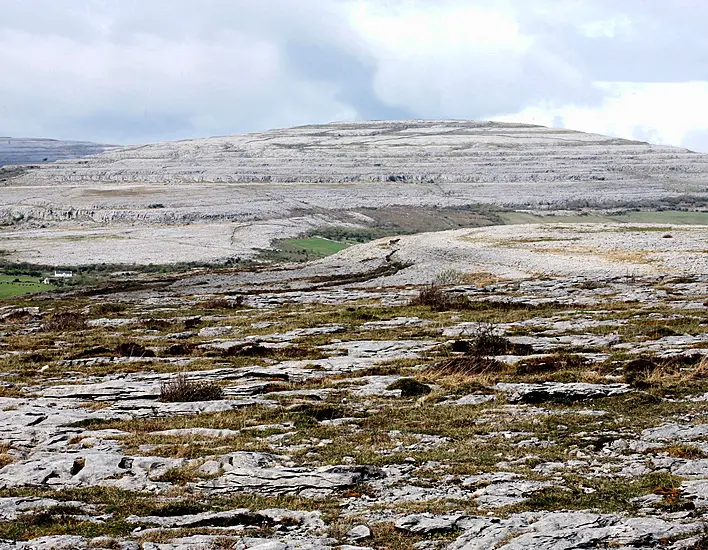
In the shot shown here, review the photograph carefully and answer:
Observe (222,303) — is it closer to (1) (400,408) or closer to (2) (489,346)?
(2) (489,346)

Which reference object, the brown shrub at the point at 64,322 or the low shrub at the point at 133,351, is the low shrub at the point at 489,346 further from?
the brown shrub at the point at 64,322

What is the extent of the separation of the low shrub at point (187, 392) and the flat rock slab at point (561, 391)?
8794 millimetres

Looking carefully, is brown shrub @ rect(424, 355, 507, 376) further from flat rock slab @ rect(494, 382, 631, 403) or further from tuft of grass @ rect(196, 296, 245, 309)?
tuft of grass @ rect(196, 296, 245, 309)

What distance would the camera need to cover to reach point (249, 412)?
22266mm

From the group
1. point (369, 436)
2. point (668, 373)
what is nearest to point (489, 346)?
point (668, 373)

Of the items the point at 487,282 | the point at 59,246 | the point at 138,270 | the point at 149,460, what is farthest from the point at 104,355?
the point at 59,246

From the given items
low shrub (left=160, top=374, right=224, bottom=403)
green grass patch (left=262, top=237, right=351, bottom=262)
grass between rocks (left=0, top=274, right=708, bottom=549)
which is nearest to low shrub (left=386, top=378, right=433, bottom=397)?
grass between rocks (left=0, top=274, right=708, bottom=549)

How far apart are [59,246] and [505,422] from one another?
500 feet

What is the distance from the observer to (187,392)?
2439cm

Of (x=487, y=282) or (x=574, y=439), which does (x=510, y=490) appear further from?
(x=487, y=282)

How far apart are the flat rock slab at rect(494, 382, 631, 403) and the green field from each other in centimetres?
8470

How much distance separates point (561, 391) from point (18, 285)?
9908 centimetres

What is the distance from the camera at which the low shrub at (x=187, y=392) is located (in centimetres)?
2422

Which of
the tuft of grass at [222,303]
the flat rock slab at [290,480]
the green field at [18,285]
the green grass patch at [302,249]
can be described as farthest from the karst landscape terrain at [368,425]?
the green grass patch at [302,249]
